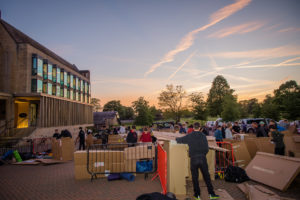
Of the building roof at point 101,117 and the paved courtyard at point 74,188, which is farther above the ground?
the building roof at point 101,117

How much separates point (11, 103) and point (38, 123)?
3.79m

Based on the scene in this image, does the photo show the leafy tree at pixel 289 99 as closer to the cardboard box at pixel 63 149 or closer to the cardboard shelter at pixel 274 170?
the cardboard shelter at pixel 274 170

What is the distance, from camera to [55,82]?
98.9ft

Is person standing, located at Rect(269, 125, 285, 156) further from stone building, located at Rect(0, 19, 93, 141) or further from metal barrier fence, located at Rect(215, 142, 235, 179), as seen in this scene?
stone building, located at Rect(0, 19, 93, 141)

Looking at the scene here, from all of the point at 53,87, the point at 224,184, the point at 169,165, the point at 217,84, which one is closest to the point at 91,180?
the point at 169,165

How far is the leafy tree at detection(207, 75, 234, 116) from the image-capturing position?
6016cm

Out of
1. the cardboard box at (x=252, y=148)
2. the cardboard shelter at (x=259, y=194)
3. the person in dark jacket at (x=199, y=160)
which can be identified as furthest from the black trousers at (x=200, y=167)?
the cardboard box at (x=252, y=148)

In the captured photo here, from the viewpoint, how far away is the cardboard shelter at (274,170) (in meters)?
5.34

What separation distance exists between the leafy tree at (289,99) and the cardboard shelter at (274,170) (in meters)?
46.1

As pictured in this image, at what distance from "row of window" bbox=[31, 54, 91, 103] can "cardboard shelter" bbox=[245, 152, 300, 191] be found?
1055 inches

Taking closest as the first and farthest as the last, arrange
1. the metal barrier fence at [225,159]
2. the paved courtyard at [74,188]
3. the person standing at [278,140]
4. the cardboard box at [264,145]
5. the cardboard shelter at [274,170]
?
the paved courtyard at [74,188]
the cardboard shelter at [274,170]
the person standing at [278,140]
the metal barrier fence at [225,159]
the cardboard box at [264,145]

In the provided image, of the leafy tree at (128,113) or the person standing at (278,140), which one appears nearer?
the person standing at (278,140)

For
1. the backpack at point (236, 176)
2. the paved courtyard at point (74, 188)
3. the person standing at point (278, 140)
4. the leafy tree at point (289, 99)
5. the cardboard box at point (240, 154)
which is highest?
the leafy tree at point (289, 99)

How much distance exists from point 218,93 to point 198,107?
53.9ft
